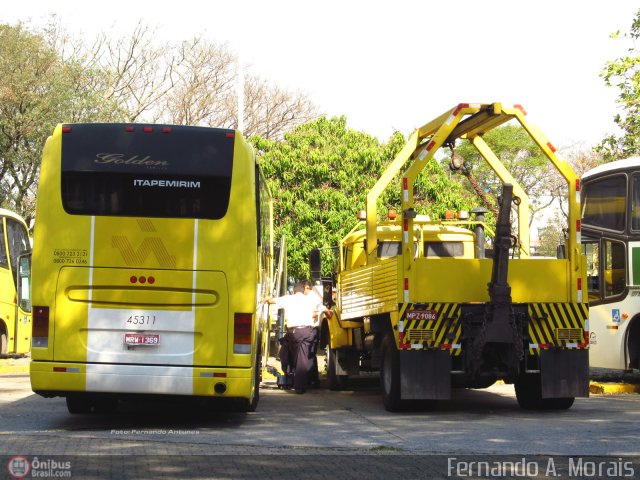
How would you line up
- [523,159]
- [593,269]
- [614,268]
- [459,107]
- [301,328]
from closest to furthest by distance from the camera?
[459,107], [301,328], [614,268], [593,269], [523,159]

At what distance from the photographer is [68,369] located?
1150 cm

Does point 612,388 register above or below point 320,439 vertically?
above

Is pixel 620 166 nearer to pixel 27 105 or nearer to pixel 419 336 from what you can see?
pixel 419 336

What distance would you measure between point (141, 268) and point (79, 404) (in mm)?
2603

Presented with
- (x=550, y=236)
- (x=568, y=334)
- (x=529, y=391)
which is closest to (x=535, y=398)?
(x=529, y=391)

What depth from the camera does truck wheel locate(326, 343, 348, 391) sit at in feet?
58.6

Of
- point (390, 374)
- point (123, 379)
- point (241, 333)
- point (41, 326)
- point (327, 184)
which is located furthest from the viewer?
A: point (327, 184)

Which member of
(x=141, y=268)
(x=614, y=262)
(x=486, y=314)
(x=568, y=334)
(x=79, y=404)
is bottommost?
(x=79, y=404)

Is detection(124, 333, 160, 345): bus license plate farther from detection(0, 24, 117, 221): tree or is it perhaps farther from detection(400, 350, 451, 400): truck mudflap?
detection(0, 24, 117, 221): tree

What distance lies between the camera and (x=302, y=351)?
17297 mm

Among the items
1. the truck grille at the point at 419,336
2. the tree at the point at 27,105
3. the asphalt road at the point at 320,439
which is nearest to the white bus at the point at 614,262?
the asphalt road at the point at 320,439

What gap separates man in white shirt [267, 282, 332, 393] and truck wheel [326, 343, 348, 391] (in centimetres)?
48

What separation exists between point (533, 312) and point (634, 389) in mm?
5444

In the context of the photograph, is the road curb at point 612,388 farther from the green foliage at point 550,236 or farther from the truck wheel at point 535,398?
the green foliage at point 550,236
